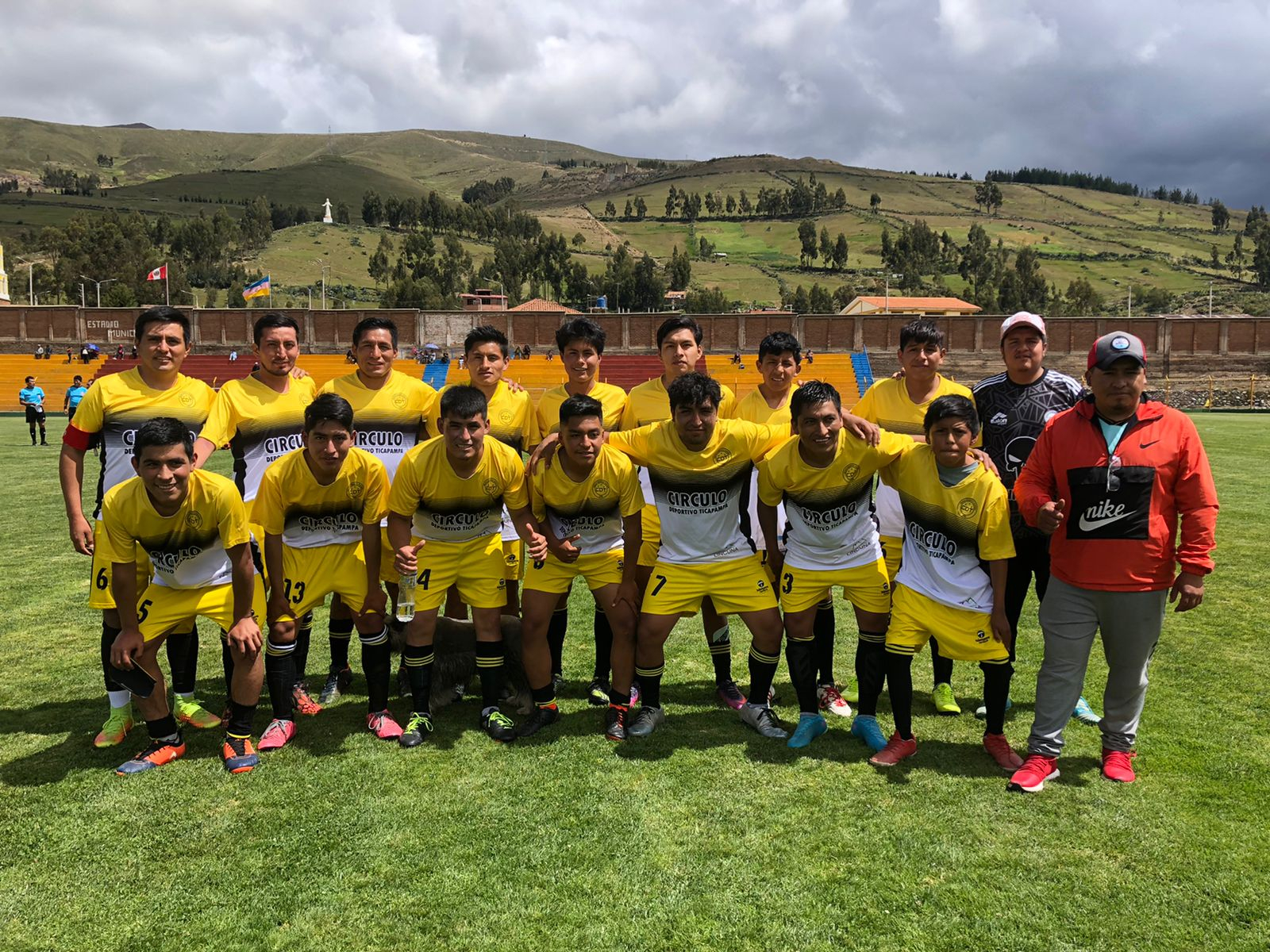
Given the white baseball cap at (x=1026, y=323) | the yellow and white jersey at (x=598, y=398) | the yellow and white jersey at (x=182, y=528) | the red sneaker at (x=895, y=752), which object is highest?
the white baseball cap at (x=1026, y=323)

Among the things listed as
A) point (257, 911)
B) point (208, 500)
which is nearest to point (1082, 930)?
point (257, 911)

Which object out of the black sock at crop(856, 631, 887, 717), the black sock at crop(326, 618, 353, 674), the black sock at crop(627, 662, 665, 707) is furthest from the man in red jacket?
the black sock at crop(326, 618, 353, 674)

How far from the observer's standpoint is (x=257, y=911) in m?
3.06

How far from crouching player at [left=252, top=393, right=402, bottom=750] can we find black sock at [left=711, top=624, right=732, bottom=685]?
2007mm

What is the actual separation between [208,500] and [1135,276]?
13710 cm

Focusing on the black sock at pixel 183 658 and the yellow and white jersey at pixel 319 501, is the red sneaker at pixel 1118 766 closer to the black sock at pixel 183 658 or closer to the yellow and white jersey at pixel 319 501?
the yellow and white jersey at pixel 319 501

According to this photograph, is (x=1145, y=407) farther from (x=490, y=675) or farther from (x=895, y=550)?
(x=490, y=675)

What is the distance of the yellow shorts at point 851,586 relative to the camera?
4.55 meters

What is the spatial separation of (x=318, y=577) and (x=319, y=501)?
1.46 ft

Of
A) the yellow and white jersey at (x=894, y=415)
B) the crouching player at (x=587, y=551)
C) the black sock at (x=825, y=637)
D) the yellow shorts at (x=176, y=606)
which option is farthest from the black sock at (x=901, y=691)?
the yellow shorts at (x=176, y=606)

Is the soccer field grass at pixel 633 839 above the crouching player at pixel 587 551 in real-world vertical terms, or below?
below

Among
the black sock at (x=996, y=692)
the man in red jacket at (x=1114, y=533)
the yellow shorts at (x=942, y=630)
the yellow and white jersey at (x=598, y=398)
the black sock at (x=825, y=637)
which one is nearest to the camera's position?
the man in red jacket at (x=1114, y=533)

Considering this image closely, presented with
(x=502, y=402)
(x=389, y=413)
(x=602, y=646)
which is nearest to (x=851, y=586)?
(x=602, y=646)

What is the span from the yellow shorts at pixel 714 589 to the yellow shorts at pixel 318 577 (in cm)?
171
